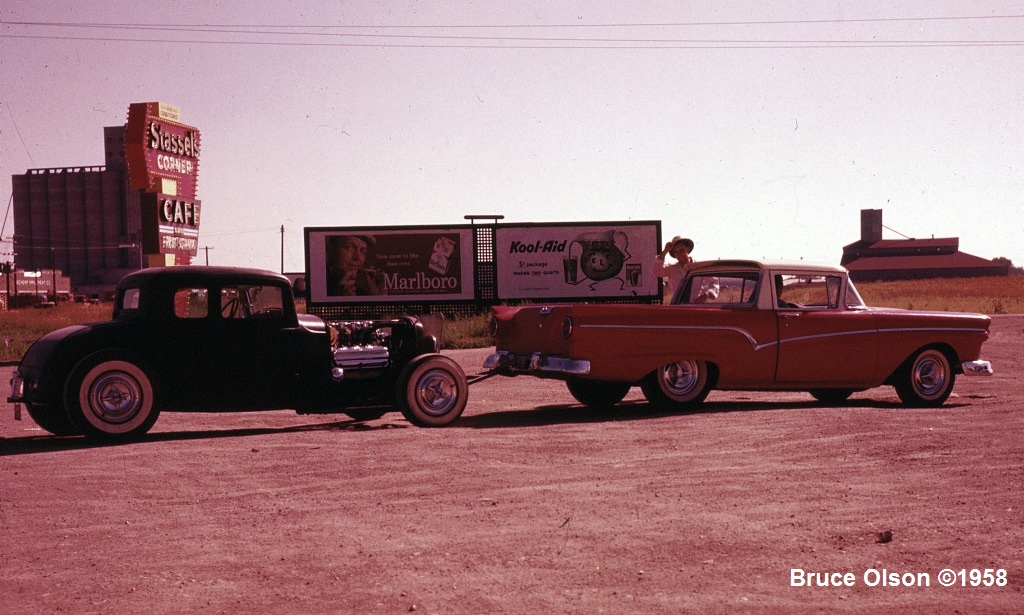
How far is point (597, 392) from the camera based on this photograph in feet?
39.8

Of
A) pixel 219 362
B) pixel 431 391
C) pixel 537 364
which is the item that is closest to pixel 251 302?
pixel 219 362

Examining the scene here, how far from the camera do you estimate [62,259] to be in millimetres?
124250

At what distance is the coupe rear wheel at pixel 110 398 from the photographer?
9086 millimetres

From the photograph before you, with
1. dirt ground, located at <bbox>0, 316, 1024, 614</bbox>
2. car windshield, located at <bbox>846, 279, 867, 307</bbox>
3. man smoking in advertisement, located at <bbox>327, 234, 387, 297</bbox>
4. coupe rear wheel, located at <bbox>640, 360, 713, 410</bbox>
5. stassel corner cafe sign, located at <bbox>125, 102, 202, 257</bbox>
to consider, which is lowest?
dirt ground, located at <bbox>0, 316, 1024, 614</bbox>

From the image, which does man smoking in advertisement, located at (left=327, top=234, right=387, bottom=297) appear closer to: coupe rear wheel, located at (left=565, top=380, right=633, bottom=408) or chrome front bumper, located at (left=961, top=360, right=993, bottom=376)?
coupe rear wheel, located at (left=565, top=380, right=633, bottom=408)

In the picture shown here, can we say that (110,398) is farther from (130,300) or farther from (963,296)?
(963,296)

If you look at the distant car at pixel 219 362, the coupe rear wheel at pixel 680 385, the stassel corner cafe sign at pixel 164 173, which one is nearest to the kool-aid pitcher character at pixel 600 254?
the stassel corner cafe sign at pixel 164 173

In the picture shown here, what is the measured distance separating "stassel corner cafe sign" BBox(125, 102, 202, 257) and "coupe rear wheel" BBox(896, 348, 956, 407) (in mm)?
25597

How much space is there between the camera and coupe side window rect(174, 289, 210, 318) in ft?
32.0

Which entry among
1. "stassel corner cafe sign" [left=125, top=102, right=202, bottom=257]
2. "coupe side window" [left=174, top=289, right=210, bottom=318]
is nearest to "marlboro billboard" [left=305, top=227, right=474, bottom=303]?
"stassel corner cafe sign" [left=125, top=102, right=202, bottom=257]

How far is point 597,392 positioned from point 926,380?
12.8 feet

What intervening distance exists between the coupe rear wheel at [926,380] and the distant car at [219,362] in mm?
5343

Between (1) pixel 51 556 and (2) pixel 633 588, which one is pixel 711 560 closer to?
(2) pixel 633 588

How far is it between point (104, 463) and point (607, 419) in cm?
495
